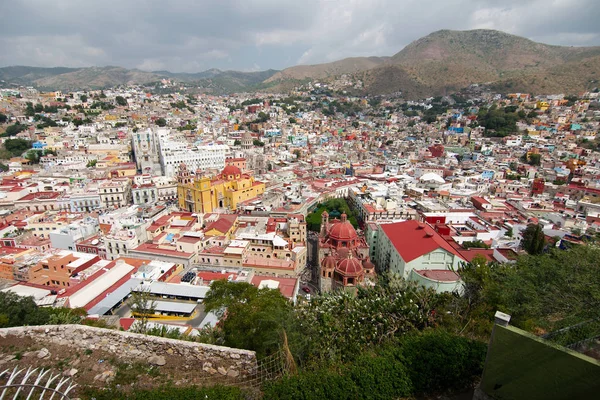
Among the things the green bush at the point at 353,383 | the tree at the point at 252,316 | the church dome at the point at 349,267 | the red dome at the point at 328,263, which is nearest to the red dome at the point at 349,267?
the church dome at the point at 349,267

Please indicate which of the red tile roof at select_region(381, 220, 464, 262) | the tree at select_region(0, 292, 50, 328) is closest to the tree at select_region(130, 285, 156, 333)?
the tree at select_region(0, 292, 50, 328)

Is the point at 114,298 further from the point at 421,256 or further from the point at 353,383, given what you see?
the point at 421,256

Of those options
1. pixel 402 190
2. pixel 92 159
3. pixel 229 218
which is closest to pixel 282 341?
pixel 229 218

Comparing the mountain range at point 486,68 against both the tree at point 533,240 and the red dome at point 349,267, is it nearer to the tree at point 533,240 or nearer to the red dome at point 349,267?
the tree at point 533,240

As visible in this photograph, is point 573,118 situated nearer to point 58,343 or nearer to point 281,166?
point 281,166

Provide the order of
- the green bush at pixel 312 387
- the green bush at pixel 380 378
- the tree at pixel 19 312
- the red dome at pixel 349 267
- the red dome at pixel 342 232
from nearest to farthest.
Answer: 1. the green bush at pixel 312 387
2. the green bush at pixel 380 378
3. the tree at pixel 19 312
4. the red dome at pixel 349 267
5. the red dome at pixel 342 232

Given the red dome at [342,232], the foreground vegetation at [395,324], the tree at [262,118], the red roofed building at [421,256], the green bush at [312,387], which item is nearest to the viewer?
the green bush at [312,387]

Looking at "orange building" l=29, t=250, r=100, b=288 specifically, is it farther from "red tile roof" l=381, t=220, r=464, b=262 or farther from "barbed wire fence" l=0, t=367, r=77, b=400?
"red tile roof" l=381, t=220, r=464, b=262
